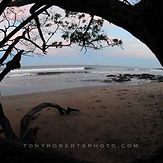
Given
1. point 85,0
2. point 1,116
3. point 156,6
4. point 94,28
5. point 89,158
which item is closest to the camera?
point 156,6

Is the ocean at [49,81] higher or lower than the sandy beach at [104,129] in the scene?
lower

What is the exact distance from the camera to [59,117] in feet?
30.8

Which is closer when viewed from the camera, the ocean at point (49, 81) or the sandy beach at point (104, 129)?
the sandy beach at point (104, 129)

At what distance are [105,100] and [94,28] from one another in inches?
129

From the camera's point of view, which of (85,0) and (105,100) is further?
(105,100)

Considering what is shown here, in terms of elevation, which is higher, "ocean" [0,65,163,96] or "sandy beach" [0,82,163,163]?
"sandy beach" [0,82,163,163]

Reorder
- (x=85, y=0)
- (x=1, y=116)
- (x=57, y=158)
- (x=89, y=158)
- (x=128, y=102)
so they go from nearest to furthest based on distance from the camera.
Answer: (x=57, y=158)
(x=1, y=116)
(x=85, y=0)
(x=89, y=158)
(x=128, y=102)

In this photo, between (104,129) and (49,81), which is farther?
(49,81)

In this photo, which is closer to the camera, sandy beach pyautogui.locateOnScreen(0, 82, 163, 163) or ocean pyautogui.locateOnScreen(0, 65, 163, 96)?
sandy beach pyautogui.locateOnScreen(0, 82, 163, 163)

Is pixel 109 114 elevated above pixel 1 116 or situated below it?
below

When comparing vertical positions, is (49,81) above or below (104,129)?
below

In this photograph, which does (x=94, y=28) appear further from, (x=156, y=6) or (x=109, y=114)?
(x=156, y=6)

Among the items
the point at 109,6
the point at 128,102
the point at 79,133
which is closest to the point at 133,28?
the point at 109,6

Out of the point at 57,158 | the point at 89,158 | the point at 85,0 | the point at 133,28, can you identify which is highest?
the point at 85,0
